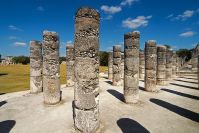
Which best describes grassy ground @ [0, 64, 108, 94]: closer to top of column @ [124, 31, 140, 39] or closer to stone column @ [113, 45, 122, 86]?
stone column @ [113, 45, 122, 86]

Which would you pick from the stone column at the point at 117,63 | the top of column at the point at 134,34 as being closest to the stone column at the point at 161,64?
the stone column at the point at 117,63

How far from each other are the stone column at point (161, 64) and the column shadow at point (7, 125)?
1432 cm

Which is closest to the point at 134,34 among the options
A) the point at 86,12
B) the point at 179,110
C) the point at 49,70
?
the point at 86,12

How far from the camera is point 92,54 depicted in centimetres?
751

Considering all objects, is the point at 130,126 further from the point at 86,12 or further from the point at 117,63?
the point at 117,63

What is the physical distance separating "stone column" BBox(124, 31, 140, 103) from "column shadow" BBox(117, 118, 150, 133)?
9.62 ft

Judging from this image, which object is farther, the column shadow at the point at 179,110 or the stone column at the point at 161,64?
the stone column at the point at 161,64

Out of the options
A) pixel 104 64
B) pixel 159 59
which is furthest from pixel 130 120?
pixel 104 64

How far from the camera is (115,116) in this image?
358 inches

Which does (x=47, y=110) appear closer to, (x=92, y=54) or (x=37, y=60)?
(x=92, y=54)

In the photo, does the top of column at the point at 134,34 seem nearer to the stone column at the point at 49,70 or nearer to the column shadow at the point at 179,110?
the column shadow at the point at 179,110

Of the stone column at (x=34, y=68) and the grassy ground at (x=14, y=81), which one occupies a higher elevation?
the stone column at (x=34, y=68)

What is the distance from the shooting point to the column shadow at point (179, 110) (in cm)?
902

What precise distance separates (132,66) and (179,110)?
3.80m
